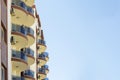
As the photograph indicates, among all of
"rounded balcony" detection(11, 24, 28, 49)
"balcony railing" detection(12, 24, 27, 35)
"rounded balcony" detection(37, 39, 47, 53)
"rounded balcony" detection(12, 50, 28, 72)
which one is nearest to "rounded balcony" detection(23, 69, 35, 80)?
"rounded balcony" detection(12, 50, 28, 72)

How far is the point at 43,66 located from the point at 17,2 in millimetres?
28642

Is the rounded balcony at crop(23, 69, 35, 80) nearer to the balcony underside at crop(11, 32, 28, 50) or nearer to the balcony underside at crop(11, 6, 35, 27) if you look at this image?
the balcony underside at crop(11, 6, 35, 27)

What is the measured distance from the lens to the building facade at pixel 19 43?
43.6 metres

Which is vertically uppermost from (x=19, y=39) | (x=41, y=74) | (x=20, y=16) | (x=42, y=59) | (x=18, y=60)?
(x=20, y=16)

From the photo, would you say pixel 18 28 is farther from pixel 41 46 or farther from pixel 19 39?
pixel 41 46

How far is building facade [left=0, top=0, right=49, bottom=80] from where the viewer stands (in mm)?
43594

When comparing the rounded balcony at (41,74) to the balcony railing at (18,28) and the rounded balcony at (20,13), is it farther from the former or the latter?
the balcony railing at (18,28)

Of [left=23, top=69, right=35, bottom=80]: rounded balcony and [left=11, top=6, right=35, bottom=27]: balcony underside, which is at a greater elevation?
[left=11, top=6, right=35, bottom=27]: balcony underside

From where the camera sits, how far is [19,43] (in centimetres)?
5853

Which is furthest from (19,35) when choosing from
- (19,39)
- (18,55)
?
(18,55)

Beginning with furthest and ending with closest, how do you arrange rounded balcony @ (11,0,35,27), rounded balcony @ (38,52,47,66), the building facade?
rounded balcony @ (38,52,47,66), rounded balcony @ (11,0,35,27), the building facade

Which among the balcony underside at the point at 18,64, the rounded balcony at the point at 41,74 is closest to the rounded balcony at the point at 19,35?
the balcony underside at the point at 18,64

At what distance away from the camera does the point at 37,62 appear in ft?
259

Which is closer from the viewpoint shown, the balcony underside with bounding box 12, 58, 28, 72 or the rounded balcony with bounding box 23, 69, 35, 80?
the balcony underside with bounding box 12, 58, 28, 72
